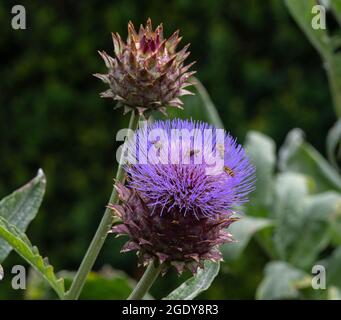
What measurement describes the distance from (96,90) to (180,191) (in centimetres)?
221

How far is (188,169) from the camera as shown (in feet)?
3.40

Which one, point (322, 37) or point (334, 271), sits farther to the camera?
point (334, 271)

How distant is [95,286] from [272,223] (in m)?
0.45

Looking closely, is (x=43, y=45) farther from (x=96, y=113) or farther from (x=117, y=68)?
(x=117, y=68)

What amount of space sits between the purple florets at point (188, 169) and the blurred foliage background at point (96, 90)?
195cm

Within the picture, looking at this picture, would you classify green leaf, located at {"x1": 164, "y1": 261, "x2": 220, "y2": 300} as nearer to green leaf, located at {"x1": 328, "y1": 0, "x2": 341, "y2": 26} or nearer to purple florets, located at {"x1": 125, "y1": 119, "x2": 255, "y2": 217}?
purple florets, located at {"x1": 125, "y1": 119, "x2": 255, "y2": 217}

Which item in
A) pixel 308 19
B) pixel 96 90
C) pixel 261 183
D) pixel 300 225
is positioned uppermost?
pixel 308 19

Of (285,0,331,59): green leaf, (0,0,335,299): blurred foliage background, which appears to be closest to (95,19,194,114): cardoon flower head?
(285,0,331,59): green leaf

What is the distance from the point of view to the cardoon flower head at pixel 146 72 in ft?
3.55

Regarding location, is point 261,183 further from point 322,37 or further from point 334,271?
point 322,37

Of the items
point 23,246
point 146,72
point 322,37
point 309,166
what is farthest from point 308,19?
point 23,246

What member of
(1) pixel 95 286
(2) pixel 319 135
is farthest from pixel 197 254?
(2) pixel 319 135

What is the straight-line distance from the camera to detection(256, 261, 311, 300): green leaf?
1.73m

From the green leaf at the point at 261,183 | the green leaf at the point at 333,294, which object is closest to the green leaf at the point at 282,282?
the green leaf at the point at 333,294
